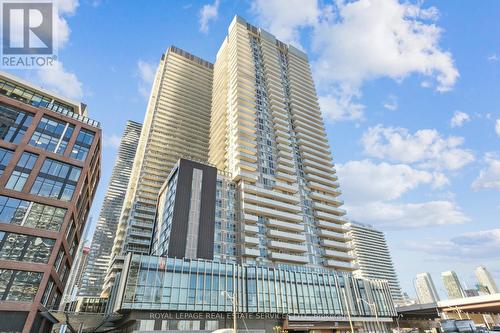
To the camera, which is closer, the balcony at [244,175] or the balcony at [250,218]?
the balcony at [250,218]

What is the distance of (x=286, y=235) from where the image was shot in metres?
73.6

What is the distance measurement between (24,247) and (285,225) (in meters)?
54.6

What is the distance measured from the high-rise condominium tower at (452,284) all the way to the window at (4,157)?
20706 cm

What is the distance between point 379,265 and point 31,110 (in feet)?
669

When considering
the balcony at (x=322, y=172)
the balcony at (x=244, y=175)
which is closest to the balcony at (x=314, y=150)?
the balcony at (x=322, y=172)

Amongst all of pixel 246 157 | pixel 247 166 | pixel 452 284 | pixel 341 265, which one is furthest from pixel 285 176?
pixel 452 284

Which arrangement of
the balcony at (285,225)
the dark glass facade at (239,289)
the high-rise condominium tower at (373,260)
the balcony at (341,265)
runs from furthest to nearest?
1. the high-rise condominium tower at (373,260)
2. the balcony at (341,265)
3. the balcony at (285,225)
4. the dark glass facade at (239,289)

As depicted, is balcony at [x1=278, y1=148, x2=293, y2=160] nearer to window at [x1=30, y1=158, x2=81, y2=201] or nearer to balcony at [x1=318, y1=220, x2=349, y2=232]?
balcony at [x1=318, y1=220, x2=349, y2=232]

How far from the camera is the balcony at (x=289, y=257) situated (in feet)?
226

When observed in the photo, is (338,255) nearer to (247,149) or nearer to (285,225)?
(285,225)

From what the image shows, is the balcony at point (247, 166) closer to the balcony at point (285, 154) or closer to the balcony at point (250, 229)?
the balcony at point (285, 154)

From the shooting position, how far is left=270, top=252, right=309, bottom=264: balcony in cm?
6888

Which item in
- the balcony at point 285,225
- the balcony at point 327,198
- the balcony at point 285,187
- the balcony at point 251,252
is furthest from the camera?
the balcony at point 327,198

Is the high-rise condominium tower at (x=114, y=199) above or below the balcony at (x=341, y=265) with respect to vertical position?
above
